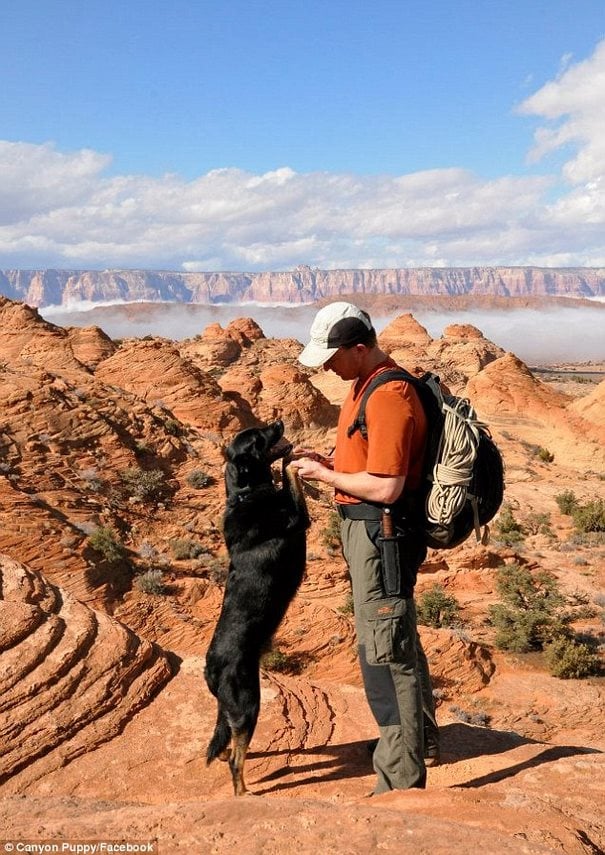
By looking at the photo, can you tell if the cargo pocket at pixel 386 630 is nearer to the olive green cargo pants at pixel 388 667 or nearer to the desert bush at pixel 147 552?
the olive green cargo pants at pixel 388 667

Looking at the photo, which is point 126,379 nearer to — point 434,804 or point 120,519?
point 120,519

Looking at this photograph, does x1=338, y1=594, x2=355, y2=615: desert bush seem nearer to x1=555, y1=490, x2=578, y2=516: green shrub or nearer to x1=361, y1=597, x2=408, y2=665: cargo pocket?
x1=361, y1=597, x2=408, y2=665: cargo pocket

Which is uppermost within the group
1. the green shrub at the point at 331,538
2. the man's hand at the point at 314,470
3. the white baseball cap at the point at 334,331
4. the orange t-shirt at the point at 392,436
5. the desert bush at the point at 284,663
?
the white baseball cap at the point at 334,331

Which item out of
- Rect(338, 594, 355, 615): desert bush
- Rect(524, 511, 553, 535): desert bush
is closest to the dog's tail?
Rect(338, 594, 355, 615): desert bush

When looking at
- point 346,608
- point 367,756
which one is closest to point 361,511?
point 367,756

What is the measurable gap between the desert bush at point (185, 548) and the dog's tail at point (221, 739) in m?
6.96

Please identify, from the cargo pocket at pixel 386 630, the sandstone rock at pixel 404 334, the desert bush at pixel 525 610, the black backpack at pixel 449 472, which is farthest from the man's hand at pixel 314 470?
the sandstone rock at pixel 404 334

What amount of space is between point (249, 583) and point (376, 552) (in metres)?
1.13

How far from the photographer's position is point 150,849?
2.04m

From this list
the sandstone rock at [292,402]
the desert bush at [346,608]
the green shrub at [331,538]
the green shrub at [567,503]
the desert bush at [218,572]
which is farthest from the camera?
the sandstone rock at [292,402]

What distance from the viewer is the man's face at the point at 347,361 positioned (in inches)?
129

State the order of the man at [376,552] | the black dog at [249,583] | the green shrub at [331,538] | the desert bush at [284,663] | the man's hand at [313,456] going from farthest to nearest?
the green shrub at [331,538]
the desert bush at [284,663]
the black dog at [249,583]
the man's hand at [313,456]
the man at [376,552]

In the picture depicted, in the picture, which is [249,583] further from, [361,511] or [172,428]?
[172,428]

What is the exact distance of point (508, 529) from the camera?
613 inches
